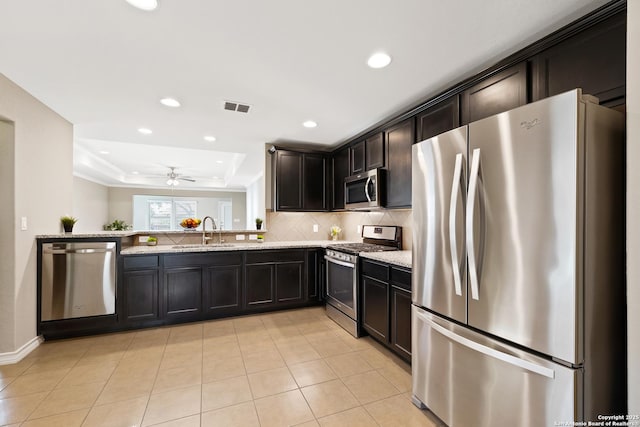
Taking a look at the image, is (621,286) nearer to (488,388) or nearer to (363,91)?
(488,388)

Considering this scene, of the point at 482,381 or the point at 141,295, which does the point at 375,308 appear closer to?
the point at 482,381

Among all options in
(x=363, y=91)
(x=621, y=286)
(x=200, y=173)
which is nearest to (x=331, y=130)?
(x=363, y=91)

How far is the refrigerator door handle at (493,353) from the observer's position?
45.1 inches

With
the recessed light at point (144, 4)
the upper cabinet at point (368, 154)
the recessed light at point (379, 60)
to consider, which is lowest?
the upper cabinet at point (368, 154)

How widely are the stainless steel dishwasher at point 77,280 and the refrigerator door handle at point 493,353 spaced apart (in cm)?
319

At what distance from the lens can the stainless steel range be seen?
2996 mm

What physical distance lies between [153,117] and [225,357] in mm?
2635

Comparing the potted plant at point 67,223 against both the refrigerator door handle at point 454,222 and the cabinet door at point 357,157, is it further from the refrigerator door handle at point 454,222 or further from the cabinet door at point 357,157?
the refrigerator door handle at point 454,222

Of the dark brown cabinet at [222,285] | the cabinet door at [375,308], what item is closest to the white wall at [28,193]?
the dark brown cabinet at [222,285]

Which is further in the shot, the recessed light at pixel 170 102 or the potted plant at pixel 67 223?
the potted plant at pixel 67 223

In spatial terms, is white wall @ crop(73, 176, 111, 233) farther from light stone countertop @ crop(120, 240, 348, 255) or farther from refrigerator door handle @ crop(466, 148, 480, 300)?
refrigerator door handle @ crop(466, 148, 480, 300)

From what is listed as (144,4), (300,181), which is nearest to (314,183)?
(300,181)

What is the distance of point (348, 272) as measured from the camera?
3115mm
